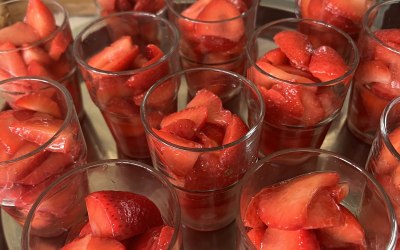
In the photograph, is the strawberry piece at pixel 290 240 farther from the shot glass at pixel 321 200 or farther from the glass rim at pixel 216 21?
the glass rim at pixel 216 21

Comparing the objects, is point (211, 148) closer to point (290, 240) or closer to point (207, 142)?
point (207, 142)

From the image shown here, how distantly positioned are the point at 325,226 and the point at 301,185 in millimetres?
74

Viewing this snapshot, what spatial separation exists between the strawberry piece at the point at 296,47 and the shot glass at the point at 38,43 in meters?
0.48

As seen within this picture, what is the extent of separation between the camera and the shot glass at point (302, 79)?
0.91 meters

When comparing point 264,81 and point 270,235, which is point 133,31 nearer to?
point 264,81

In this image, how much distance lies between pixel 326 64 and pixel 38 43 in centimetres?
60

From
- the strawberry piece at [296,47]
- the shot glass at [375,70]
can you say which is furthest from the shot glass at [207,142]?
the shot glass at [375,70]

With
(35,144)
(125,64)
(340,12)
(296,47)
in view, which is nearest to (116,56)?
(125,64)

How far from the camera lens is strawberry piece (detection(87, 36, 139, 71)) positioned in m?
1.02

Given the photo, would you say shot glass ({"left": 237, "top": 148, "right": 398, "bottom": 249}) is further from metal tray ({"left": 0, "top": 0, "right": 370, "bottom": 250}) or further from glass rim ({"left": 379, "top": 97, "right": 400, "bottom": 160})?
metal tray ({"left": 0, "top": 0, "right": 370, "bottom": 250})

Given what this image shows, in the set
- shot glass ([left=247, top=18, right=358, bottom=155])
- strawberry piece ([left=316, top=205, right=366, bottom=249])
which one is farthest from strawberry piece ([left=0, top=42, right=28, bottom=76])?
strawberry piece ([left=316, top=205, right=366, bottom=249])

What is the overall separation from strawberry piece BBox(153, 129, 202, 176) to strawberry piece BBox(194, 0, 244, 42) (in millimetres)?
323

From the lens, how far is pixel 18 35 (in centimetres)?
108

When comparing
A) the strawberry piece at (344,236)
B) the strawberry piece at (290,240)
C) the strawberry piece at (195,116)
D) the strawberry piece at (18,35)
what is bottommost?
the strawberry piece at (344,236)
